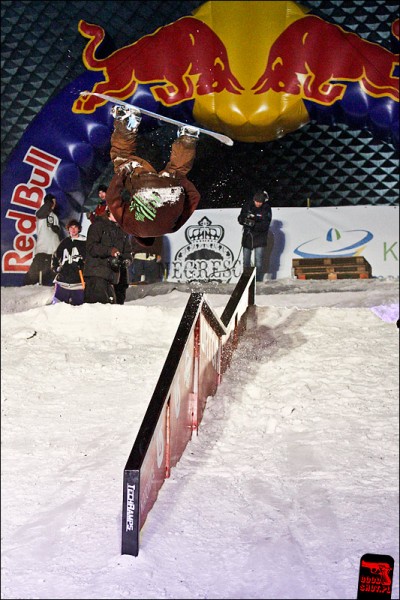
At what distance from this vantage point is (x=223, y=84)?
765 centimetres

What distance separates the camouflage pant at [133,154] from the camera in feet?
15.5

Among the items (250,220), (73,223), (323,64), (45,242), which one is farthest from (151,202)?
(45,242)

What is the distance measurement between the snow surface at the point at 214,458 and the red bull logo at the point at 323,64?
2.14m

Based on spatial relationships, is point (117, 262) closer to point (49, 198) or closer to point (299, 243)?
point (49, 198)

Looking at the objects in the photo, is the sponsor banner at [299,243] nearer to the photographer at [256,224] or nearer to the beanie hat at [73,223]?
the photographer at [256,224]

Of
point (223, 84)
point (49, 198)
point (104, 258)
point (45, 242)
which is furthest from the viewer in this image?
point (45, 242)

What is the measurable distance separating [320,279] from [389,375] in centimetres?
313

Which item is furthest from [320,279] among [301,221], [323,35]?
[323,35]

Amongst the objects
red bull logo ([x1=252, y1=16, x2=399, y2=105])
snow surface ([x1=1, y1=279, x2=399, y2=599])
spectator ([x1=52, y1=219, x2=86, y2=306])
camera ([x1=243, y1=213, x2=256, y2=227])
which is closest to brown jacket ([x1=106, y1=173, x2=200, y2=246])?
snow surface ([x1=1, y1=279, x2=399, y2=599])

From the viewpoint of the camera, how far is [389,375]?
6.85 meters

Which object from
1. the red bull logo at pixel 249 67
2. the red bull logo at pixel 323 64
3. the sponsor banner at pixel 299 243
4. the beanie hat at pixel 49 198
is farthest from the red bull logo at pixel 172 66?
the sponsor banner at pixel 299 243

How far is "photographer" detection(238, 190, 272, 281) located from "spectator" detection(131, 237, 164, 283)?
1.00 meters

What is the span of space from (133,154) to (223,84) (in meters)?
3.14

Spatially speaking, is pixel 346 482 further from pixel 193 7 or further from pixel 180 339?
pixel 193 7
